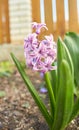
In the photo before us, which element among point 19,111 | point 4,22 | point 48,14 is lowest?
point 19,111

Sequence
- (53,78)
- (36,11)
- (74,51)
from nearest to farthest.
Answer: (53,78) → (74,51) → (36,11)

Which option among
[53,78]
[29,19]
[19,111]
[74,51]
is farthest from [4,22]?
[53,78]

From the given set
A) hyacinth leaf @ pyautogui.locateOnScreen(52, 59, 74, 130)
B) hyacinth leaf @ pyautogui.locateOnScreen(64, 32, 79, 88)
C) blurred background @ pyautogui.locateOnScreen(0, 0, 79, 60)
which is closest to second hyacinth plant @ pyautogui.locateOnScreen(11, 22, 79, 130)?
hyacinth leaf @ pyautogui.locateOnScreen(52, 59, 74, 130)

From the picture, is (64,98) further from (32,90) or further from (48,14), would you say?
(48,14)

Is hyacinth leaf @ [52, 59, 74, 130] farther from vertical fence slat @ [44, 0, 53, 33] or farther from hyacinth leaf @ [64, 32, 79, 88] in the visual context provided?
vertical fence slat @ [44, 0, 53, 33]

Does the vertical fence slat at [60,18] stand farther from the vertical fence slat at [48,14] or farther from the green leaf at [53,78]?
the green leaf at [53,78]

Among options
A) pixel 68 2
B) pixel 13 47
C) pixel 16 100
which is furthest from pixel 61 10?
pixel 16 100

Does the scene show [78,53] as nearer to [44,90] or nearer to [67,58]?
[67,58]

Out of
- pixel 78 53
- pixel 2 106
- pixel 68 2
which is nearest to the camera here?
pixel 78 53
